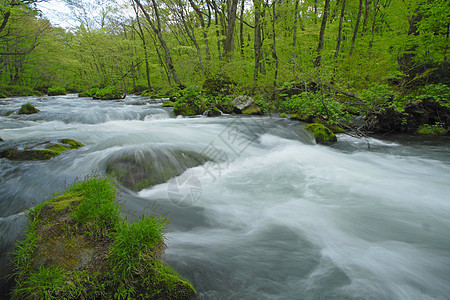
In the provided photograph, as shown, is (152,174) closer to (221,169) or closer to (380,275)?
(221,169)

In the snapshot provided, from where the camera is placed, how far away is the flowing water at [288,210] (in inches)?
88.9

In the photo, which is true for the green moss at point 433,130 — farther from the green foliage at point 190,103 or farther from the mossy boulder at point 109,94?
the mossy boulder at point 109,94

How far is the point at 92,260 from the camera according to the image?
Result: 1.75 m

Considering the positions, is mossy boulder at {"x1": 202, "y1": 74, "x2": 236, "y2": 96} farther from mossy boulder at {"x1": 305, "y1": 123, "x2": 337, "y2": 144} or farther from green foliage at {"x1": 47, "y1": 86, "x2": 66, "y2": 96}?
green foliage at {"x1": 47, "y1": 86, "x2": 66, "y2": 96}

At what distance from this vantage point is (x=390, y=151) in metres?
6.54

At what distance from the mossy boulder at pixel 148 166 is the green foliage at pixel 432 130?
26.2 ft

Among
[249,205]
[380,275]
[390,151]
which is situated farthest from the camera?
[390,151]

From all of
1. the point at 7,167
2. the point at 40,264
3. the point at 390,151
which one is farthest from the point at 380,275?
the point at 7,167

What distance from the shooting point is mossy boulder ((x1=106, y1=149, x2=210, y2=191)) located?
403 centimetres

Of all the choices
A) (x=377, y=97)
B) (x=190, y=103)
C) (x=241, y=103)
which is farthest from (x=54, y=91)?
(x=377, y=97)

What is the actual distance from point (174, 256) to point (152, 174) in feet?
7.03

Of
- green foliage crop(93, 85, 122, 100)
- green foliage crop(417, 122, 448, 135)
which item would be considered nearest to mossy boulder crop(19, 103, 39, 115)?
green foliage crop(93, 85, 122, 100)

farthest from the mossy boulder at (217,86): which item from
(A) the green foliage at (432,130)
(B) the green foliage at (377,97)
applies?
(A) the green foliage at (432,130)

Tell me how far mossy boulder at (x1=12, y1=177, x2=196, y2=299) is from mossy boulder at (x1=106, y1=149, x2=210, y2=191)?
6.14 feet
